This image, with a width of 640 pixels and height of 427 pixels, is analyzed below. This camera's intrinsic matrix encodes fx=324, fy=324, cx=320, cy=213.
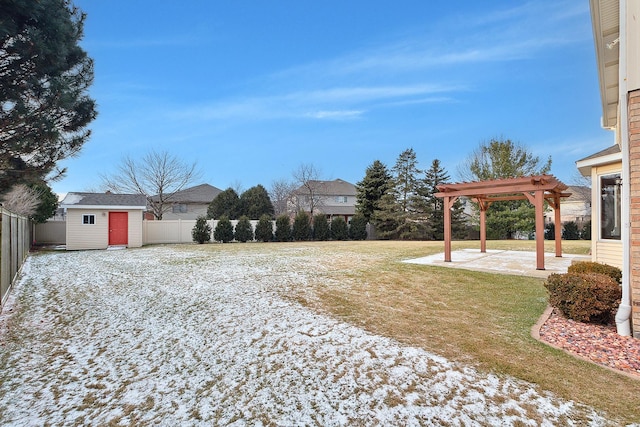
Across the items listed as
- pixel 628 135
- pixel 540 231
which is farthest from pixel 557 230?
pixel 628 135

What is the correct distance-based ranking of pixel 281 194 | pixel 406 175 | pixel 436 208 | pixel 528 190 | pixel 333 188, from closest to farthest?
pixel 528 190
pixel 436 208
pixel 406 175
pixel 281 194
pixel 333 188

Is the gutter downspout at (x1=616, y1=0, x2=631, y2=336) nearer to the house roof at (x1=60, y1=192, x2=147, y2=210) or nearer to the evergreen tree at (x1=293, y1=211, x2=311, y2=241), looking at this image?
the evergreen tree at (x1=293, y1=211, x2=311, y2=241)

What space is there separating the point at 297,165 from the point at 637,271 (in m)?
28.8

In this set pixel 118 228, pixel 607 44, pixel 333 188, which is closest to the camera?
pixel 607 44

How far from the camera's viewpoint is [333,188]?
3600cm

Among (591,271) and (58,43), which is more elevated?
(58,43)

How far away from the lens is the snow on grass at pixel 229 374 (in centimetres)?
249

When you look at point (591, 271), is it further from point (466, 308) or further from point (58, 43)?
point (58, 43)

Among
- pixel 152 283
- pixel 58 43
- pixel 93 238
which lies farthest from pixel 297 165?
pixel 58 43

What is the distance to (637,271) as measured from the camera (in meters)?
3.97

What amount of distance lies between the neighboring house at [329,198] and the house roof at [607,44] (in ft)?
75.2

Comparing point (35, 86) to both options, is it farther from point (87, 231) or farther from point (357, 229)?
point (357, 229)

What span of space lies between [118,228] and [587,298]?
63.8ft

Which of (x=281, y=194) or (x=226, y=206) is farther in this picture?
(x=281, y=194)
